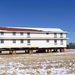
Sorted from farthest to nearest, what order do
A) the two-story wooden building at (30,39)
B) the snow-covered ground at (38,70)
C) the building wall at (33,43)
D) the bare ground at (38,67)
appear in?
the building wall at (33,43) < the two-story wooden building at (30,39) < the bare ground at (38,67) < the snow-covered ground at (38,70)

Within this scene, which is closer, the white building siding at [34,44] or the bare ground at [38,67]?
the bare ground at [38,67]

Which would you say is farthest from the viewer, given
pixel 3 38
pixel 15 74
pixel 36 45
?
pixel 36 45

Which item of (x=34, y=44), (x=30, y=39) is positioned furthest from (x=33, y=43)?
(x=30, y=39)

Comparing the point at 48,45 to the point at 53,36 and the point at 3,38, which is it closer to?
the point at 53,36

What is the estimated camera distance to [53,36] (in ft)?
171

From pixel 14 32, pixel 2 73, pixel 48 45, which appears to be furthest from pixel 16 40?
pixel 2 73

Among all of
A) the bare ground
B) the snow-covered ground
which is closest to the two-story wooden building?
the bare ground

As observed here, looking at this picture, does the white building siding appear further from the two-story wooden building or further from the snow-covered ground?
the snow-covered ground

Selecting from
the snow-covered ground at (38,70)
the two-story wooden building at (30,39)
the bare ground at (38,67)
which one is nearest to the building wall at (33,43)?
the two-story wooden building at (30,39)

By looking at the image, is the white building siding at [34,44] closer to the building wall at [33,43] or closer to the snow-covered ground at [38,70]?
the building wall at [33,43]

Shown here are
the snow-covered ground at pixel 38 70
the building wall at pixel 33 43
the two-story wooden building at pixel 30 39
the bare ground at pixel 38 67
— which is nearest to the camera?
the snow-covered ground at pixel 38 70

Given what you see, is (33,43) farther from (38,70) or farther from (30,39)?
(38,70)

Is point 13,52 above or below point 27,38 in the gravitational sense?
below

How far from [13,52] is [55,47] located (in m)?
11.0
